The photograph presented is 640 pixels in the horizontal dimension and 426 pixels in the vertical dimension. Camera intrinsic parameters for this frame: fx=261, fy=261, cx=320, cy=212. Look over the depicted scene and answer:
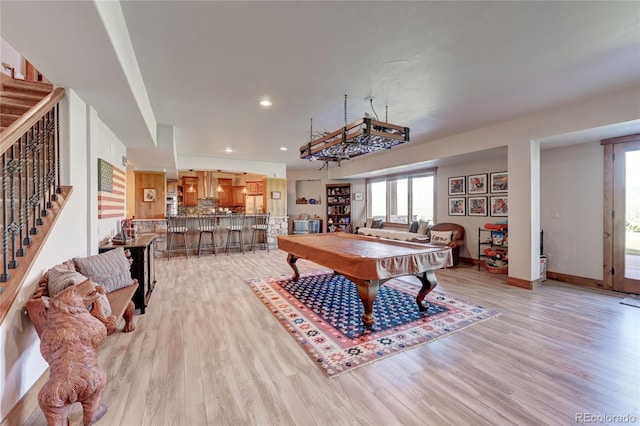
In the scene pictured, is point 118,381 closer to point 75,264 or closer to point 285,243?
point 75,264

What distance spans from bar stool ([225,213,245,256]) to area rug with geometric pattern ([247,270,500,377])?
10.4 ft

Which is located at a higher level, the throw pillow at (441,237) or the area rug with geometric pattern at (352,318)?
the throw pillow at (441,237)

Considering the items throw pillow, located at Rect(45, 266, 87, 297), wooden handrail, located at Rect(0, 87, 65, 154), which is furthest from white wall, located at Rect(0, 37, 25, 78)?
throw pillow, located at Rect(45, 266, 87, 297)

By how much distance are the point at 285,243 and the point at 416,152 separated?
12.8 feet

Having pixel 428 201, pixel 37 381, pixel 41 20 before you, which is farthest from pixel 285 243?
pixel 428 201

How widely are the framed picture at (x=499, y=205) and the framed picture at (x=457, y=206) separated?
24.0 inches

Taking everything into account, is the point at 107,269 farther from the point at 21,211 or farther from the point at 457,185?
the point at 457,185

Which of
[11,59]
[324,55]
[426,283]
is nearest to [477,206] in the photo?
[426,283]


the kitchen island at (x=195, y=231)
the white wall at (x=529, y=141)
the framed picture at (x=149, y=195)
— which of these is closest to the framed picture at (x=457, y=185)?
the white wall at (x=529, y=141)

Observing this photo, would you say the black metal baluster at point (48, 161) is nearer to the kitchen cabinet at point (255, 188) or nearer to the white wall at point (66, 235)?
the white wall at point (66, 235)

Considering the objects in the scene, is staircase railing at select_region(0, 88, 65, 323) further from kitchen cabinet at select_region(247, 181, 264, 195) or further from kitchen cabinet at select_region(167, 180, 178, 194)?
kitchen cabinet at select_region(167, 180, 178, 194)

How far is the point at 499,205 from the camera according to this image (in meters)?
5.48

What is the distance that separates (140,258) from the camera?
3180 millimetres

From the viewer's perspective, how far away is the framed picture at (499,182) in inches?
211
